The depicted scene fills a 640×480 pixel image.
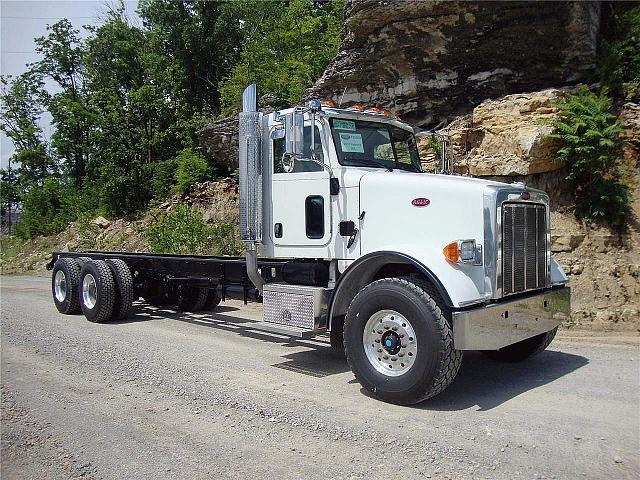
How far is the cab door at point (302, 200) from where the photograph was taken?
663cm

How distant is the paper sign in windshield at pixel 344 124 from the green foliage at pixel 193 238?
8564mm

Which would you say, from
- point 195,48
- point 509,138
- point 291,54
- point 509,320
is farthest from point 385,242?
point 195,48

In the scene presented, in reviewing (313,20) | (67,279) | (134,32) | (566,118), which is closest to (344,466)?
(67,279)

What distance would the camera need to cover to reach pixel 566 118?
1130 cm

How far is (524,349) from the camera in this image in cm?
681

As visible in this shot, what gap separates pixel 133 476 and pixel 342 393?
2469mm

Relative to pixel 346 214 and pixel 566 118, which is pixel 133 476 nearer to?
pixel 346 214

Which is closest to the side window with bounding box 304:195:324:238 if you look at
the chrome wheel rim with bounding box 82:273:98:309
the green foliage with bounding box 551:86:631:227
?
the chrome wheel rim with bounding box 82:273:98:309

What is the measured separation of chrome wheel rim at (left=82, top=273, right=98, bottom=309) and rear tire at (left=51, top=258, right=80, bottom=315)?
20 centimetres

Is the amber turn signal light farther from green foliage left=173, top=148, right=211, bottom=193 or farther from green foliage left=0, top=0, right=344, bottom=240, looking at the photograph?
green foliage left=173, top=148, right=211, bottom=193

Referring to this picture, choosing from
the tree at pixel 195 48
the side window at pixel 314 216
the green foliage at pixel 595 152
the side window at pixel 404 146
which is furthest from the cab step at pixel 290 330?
the tree at pixel 195 48

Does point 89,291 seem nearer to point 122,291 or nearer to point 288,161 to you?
point 122,291

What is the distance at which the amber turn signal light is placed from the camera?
17.7 ft

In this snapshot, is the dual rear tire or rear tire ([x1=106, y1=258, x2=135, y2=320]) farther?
rear tire ([x1=106, y1=258, x2=135, y2=320])
